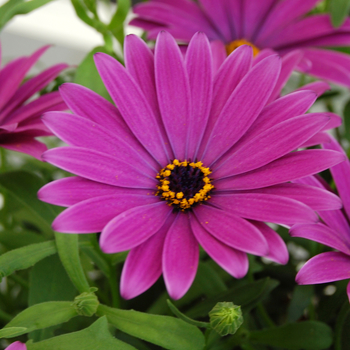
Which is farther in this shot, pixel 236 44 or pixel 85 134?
pixel 236 44

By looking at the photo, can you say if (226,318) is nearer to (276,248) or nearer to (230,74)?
(276,248)

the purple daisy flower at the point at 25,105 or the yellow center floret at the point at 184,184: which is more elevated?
the purple daisy flower at the point at 25,105

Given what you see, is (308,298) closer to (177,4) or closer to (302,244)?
(302,244)

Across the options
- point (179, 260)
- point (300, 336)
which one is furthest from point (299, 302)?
point (179, 260)

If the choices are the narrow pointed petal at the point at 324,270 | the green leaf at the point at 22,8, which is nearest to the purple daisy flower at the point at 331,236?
the narrow pointed petal at the point at 324,270

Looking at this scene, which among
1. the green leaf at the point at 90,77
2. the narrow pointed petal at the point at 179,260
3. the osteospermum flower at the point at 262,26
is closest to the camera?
the narrow pointed petal at the point at 179,260

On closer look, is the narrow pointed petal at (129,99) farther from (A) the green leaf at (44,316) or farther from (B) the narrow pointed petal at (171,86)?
(A) the green leaf at (44,316)

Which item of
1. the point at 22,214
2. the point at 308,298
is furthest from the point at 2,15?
the point at 308,298

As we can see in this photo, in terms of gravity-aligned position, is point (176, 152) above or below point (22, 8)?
below
